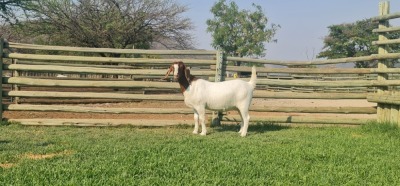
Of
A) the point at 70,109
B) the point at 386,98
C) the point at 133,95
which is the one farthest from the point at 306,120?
the point at 70,109

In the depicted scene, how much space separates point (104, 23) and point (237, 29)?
38.6m

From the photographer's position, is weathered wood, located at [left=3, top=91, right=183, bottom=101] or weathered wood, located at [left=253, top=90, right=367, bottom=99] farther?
weathered wood, located at [left=253, top=90, right=367, bottom=99]

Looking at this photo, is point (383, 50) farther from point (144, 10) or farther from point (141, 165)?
point (144, 10)

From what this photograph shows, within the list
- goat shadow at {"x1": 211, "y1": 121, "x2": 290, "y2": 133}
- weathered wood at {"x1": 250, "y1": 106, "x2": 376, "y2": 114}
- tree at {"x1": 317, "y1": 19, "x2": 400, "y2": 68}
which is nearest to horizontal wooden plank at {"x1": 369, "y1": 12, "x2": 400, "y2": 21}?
weathered wood at {"x1": 250, "y1": 106, "x2": 376, "y2": 114}

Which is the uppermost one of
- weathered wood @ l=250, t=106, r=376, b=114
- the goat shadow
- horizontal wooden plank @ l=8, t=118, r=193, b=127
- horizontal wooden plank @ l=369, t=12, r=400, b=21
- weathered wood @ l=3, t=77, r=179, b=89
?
horizontal wooden plank @ l=369, t=12, r=400, b=21

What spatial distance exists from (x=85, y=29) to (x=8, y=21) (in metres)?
3.69

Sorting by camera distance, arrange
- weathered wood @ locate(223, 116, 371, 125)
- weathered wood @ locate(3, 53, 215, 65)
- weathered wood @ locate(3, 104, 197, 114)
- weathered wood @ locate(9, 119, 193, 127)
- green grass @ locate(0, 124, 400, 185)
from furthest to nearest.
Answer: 1. weathered wood @ locate(223, 116, 371, 125)
2. weathered wood @ locate(3, 53, 215, 65)
3. weathered wood @ locate(3, 104, 197, 114)
4. weathered wood @ locate(9, 119, 193, 127)
5. green grass @ locate(0, 124, 400, 185)

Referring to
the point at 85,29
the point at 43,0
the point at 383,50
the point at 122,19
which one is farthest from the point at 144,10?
the point at 383,50

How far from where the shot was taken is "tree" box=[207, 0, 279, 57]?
5753 centimetres

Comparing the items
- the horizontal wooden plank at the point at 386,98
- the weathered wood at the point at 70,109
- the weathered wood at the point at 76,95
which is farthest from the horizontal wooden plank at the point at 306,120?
the weathered wood at the point at 76,95

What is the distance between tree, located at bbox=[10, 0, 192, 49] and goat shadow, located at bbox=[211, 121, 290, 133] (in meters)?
12.8

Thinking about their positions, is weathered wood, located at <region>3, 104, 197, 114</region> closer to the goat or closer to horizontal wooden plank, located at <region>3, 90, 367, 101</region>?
horizontal wooden plank, located at <region>3, 90, 367, 101</region>

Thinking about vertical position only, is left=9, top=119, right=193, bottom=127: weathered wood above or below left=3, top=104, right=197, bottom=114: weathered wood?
below

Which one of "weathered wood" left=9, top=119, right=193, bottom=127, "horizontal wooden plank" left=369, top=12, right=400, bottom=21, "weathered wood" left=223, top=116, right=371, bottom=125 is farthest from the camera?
"weathered wood" left=223, top=116, right=371, bottom=125
